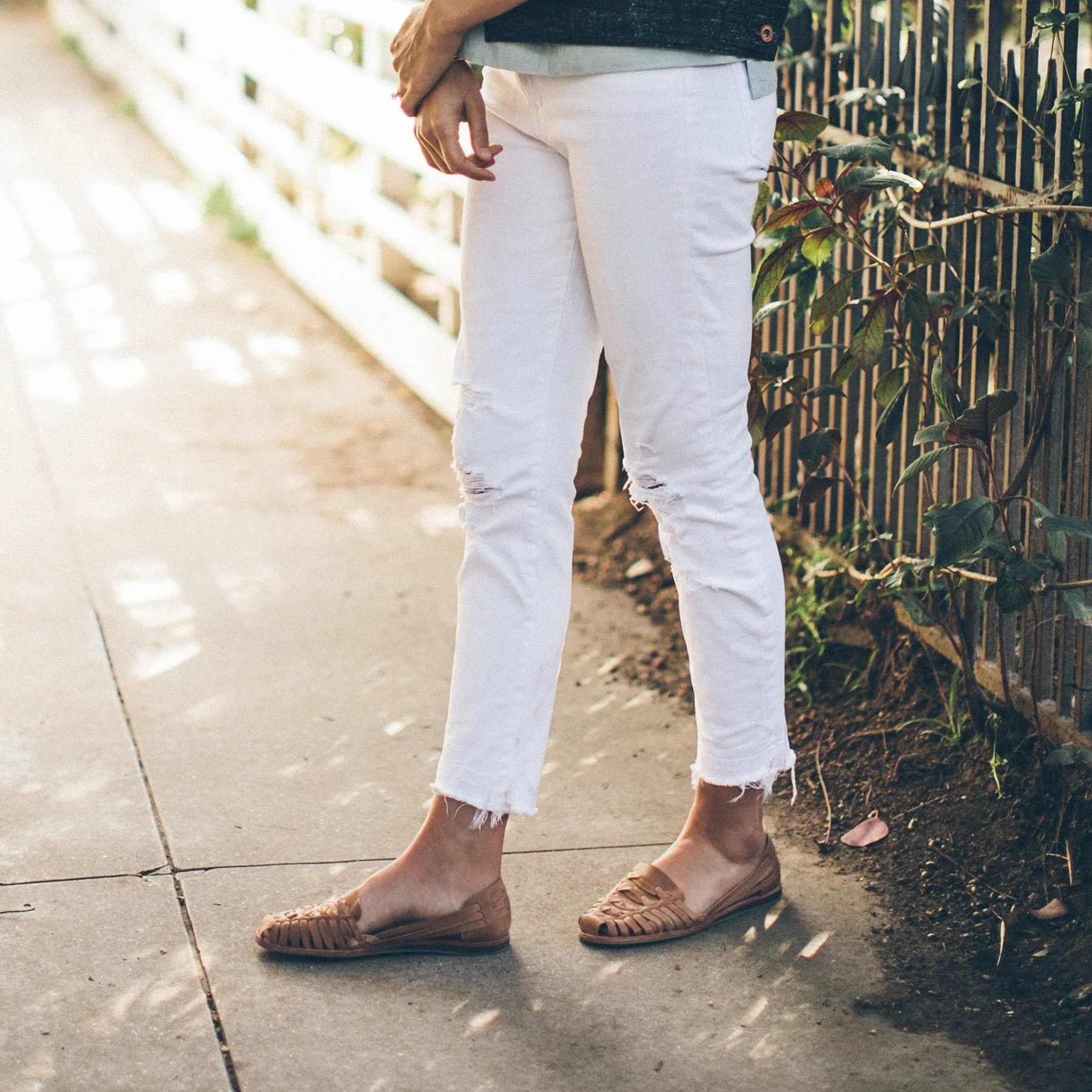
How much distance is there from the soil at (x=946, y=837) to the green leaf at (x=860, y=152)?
97 cm

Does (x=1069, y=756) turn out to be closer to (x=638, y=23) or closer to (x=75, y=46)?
(x=638, y=23)

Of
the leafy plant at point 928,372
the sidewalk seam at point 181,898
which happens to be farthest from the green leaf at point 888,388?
the sidewalk seam at point 181,898

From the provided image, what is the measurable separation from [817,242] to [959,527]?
1.65 ft

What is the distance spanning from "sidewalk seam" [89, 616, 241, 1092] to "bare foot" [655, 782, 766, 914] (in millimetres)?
684

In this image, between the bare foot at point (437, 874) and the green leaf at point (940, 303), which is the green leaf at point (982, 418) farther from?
the bare foot at point (437, 874)

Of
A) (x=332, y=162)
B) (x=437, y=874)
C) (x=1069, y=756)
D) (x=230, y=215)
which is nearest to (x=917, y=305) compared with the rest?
(x=1069, y=756)

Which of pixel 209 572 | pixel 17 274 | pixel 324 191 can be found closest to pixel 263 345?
pixel 324 191

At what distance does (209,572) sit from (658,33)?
7.14 ft

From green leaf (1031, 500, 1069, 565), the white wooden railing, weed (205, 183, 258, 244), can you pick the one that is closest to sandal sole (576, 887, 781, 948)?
green leaf (1031, 500, 1069, 565)

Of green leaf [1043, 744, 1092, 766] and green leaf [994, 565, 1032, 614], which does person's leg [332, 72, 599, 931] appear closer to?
green leaf [994, 565, 1032, 614]

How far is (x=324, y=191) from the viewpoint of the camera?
21.9ft

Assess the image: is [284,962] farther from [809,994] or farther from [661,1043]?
[809,994]

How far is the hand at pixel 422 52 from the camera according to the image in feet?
6.92

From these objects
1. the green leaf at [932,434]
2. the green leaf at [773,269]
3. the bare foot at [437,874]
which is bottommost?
the bare foot at [437,874]
